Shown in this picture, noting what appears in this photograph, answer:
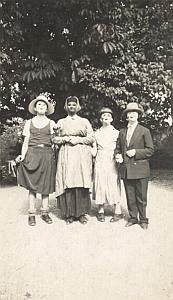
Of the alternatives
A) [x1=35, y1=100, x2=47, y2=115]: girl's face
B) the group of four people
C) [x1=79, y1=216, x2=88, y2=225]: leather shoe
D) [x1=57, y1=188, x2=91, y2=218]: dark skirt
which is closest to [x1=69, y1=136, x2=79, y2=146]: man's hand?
the group of four people

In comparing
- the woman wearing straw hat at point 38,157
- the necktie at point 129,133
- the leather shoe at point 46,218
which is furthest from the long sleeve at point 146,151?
the leather shoe at point 46,218

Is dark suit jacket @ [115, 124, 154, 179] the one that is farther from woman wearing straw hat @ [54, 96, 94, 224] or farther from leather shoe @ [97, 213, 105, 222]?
leather shoe @ [97, 213, 105, 222]

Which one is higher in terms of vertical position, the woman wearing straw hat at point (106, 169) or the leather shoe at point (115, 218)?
the woman wearing straw hat at point (106, 169)

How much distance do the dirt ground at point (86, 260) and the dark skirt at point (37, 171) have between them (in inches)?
20.3

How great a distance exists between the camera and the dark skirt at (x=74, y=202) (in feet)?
17.5

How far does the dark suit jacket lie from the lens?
4.96 metres

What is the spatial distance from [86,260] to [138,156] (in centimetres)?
148

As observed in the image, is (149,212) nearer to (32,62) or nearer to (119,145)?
(119,145)

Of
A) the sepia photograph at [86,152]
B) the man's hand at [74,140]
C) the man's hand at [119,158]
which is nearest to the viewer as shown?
the sepia photograph at [86,152]

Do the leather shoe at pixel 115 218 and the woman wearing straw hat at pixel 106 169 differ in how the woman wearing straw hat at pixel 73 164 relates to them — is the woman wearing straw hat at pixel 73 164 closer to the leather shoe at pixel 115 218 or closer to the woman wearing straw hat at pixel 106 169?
the woman wearing straw hat at pixel 106 169

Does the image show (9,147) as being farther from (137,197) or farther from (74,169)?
(137,197)

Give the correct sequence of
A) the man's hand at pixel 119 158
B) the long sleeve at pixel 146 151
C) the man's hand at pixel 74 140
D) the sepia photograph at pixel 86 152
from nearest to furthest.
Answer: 1. the sepia photograph at pixel 86 152
2. the long sleeve at pixel 146 151
3. the man's hand at pixel 119 158
4. the man's hand at pixel 74 140

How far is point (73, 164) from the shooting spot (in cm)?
527

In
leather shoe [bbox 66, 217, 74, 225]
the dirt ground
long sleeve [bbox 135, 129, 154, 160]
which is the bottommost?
the dirt ground
